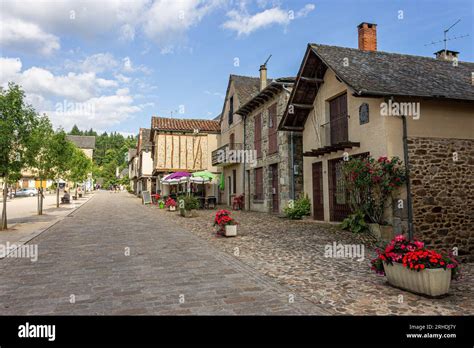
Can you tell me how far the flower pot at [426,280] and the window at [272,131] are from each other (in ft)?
41.8

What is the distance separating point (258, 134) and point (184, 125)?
11.4 m

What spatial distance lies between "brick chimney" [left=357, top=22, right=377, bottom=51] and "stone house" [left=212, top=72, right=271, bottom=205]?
752 cm

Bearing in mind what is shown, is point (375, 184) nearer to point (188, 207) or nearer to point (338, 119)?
point (338, 119)

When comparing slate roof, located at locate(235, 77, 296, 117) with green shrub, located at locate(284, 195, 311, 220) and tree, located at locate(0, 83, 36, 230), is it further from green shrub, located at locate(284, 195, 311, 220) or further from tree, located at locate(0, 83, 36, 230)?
tree, located at locate(0, 83, 36, 230)

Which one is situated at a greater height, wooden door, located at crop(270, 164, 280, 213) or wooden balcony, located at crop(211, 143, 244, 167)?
wooden balcony, located at crop(211, 143, 244, 167)

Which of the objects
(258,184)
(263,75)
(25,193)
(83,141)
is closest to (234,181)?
(258,184)

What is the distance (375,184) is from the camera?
371 inches

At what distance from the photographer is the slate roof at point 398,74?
938 centimetres

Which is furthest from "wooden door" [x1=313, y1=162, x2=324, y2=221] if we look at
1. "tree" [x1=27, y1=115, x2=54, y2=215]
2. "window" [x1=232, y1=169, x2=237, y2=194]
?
"tree" [x1=27, y1=115, x2=54, y2=215]

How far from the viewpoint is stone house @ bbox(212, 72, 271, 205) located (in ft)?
73.2
